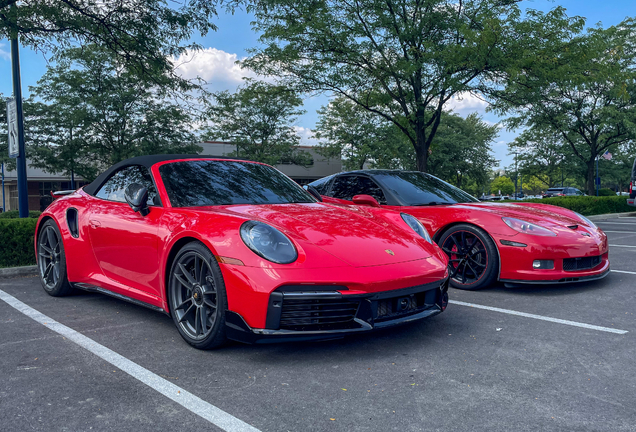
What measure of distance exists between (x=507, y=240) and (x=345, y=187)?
240cm

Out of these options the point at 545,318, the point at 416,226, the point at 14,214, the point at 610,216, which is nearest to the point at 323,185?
the point at 416,226

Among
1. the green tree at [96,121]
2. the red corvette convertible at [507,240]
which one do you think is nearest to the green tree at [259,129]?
the green tree at [96,121]

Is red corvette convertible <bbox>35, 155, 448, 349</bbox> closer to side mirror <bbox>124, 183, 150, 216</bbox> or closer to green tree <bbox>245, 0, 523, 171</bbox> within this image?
side mirror <bbox>124, 183, 150, 216</bbox>

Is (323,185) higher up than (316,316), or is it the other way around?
(323,185)

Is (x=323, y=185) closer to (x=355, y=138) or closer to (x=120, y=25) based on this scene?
(x=120, y=25)

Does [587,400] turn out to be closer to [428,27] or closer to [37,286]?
[37,286]

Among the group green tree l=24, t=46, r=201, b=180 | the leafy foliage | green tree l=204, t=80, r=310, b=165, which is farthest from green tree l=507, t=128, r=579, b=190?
green tree l=24, t=46, r=201, b=180

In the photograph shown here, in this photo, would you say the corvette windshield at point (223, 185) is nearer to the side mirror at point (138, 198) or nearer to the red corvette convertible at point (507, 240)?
the side mirror at point (138, 198)

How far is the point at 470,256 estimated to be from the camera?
547 centimetres

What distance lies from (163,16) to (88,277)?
6.96m

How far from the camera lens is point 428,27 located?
13.4m

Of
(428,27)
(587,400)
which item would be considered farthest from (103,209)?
(428,27)

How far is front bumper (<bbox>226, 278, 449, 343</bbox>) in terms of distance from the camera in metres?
3.04

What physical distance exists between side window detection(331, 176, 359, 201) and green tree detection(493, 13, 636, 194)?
696 centimetres
